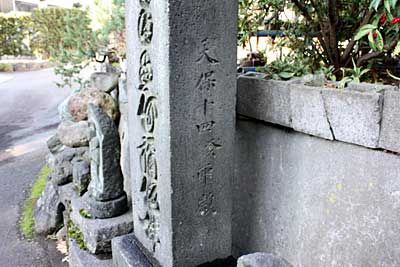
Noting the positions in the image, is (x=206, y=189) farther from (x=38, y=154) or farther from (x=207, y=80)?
(x=38, y=154)

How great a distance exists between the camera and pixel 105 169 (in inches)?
102

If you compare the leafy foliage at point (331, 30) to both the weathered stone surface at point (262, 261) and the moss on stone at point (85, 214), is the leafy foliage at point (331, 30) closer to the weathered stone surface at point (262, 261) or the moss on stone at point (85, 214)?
the weathered stone surface at point (262, 261)

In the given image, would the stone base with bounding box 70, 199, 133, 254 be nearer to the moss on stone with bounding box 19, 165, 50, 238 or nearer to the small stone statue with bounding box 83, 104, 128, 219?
the small stone statue with bounding box 83, 104, 128, 219

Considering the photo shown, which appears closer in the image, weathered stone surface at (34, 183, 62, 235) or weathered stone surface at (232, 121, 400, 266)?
weathered stone surface at (232, 121, 400, 266)

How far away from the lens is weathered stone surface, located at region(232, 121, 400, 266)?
1.45 metres

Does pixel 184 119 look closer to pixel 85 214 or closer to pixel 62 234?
pixel 85 214

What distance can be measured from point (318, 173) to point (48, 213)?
3.18 meters

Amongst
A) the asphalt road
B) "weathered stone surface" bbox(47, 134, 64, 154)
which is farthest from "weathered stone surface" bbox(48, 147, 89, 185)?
the asphalt road

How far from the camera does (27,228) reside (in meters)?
3.96

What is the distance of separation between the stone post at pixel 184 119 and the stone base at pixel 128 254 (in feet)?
0.33

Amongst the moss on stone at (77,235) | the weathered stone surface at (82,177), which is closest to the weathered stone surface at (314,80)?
the moss on stone at (77,235)

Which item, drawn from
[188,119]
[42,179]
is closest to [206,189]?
[188,119]

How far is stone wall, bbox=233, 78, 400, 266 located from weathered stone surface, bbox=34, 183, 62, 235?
8.09 feet

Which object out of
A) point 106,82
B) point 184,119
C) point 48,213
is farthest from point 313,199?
point 106,82
